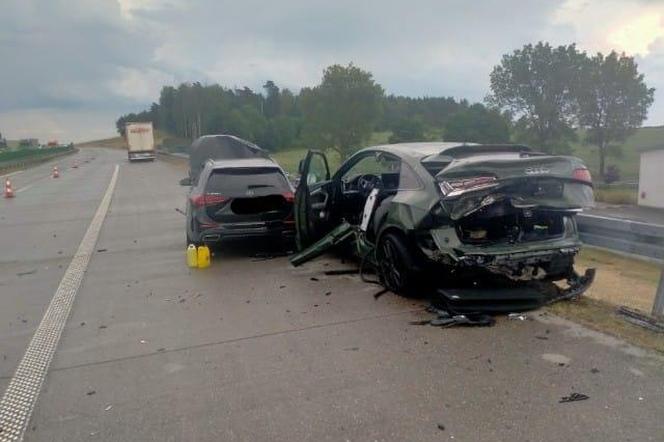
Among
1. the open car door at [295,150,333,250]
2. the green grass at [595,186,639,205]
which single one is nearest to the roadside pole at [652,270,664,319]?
the open car door at [295,150,333,250]

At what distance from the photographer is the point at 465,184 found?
5.03m

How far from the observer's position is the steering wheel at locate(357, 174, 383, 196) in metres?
7.34

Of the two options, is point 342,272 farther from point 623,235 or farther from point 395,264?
point 623,235

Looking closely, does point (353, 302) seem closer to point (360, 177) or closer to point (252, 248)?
point (360, 177)

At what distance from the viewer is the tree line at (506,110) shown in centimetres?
6681

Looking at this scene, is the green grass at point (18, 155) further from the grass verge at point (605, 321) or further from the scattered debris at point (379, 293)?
the grass verge at point (605, 321)

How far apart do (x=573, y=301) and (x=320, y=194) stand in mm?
3783

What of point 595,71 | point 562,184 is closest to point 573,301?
point 562,184

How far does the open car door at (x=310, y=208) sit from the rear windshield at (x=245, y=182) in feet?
2.55

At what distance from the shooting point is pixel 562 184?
5.14 meters

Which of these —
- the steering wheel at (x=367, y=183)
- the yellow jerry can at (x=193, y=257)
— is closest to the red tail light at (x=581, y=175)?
the steering wheel at (x=367, y=183)

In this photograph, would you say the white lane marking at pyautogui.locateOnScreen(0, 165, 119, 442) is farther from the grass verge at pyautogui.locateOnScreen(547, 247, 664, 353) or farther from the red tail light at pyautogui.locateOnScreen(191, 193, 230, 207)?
the grass verge at pyautogui.locateOnScreen(547, 247, 664, 353)

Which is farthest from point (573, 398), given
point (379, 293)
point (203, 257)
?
point (203, 257)

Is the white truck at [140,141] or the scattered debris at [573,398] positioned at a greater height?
the white truck at [140,141]
